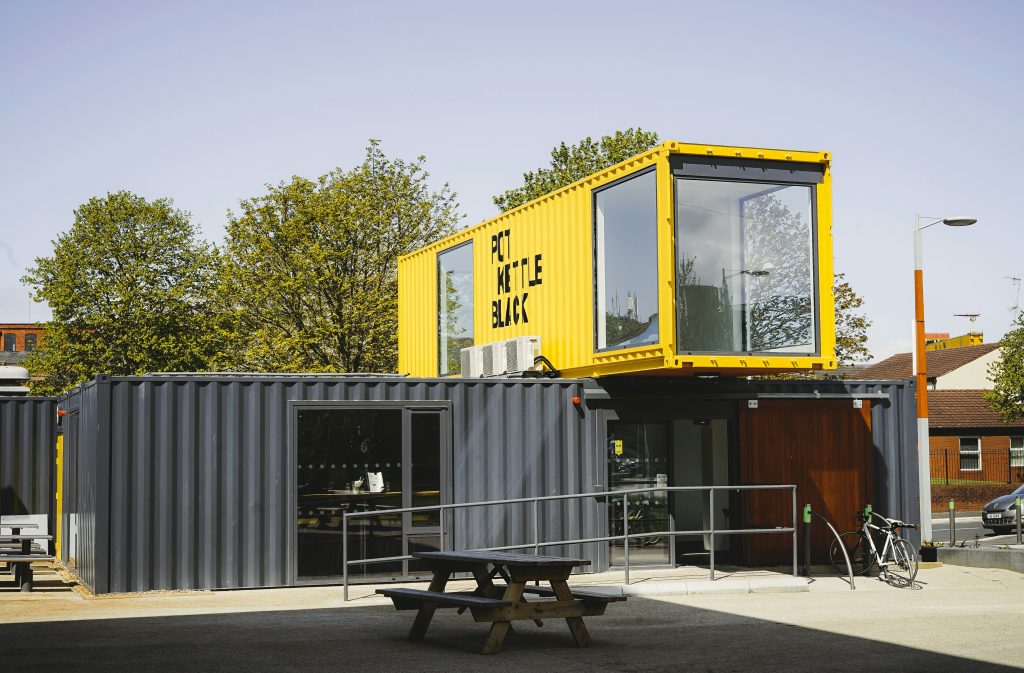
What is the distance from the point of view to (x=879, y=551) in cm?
1898

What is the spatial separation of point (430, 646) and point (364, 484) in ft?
18.2

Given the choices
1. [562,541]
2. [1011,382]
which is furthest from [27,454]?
[1011,382]

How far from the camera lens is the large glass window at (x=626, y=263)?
16156 mm

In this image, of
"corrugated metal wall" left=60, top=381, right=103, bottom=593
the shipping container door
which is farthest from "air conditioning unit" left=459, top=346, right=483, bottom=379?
"corrugated metal wall" left=60, top=381, right=103, bottom=593

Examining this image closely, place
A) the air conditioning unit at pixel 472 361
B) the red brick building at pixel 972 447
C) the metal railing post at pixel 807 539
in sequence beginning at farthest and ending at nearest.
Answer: the red brick building at pixel 972 447 → the air conditioning unit at pixel 472 361 → the metal railing post at pixel 807 539

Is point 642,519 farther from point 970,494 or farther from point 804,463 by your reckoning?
point 970,494

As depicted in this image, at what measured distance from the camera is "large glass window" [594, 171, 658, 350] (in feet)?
53.0

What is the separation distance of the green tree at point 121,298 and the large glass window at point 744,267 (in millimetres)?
34931

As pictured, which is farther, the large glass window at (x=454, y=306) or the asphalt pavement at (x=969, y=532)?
the asphalt pavement at (x=969, y=532)

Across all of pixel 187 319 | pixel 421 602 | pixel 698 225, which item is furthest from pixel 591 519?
pixel 187 319

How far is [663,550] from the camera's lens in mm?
18062

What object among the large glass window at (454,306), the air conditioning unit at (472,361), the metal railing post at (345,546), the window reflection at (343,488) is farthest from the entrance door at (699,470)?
the metal railing post at (345,546)

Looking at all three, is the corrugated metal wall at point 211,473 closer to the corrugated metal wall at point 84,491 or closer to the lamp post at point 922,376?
the corrugated metal wall at point 84,491

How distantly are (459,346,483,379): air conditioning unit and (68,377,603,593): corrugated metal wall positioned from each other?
10.2 feet
